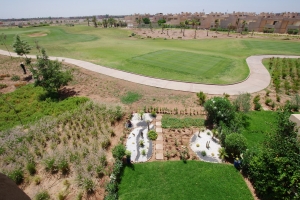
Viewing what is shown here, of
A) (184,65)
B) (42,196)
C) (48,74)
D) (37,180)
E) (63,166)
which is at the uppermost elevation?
(48,74)

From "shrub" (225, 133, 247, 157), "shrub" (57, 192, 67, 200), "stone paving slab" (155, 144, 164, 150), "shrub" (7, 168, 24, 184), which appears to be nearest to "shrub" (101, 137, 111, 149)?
"stone paving slab" (155, 144, 164, 150)

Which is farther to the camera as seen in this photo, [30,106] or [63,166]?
[30,106]

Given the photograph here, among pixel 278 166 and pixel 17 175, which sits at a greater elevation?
pixel 278 166

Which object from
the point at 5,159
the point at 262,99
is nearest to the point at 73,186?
the point at 5,159

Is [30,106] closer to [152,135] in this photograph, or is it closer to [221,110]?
[152,135]

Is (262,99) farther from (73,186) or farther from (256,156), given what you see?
(73,186)

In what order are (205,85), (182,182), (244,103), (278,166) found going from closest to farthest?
(278,166) < (182,182) < (244,103) < (205,85)

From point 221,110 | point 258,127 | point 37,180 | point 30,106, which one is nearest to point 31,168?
point 37,180
